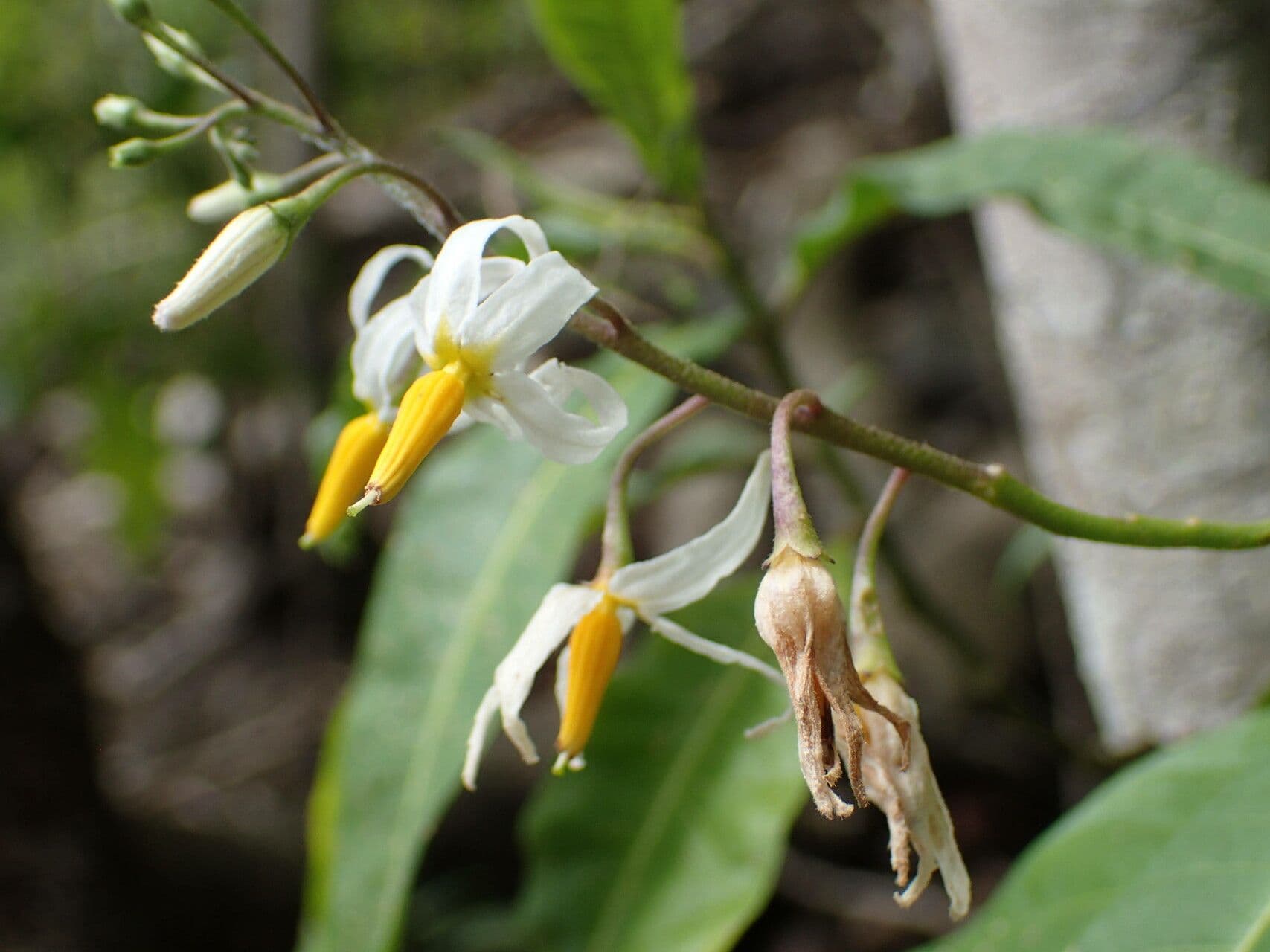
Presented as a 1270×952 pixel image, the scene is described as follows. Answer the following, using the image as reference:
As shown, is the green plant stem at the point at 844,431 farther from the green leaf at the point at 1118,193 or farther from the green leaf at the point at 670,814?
the green leaf at the point at 670,814

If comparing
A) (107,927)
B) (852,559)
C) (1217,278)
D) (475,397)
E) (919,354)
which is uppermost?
(475,397)

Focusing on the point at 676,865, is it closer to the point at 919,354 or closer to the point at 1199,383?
the point at 1199,383

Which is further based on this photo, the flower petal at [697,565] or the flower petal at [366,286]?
the flower petal at [366,286]

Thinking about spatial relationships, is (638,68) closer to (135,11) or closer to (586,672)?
(135,11)

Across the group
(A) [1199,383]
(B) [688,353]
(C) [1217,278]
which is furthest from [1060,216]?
(B) [688,353]

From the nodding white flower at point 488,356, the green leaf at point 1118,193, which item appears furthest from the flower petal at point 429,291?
the green leaf at point 1118,193

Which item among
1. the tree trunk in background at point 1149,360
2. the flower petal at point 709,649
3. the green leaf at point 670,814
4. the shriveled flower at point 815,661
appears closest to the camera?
the shriveled flower at point 815,661
